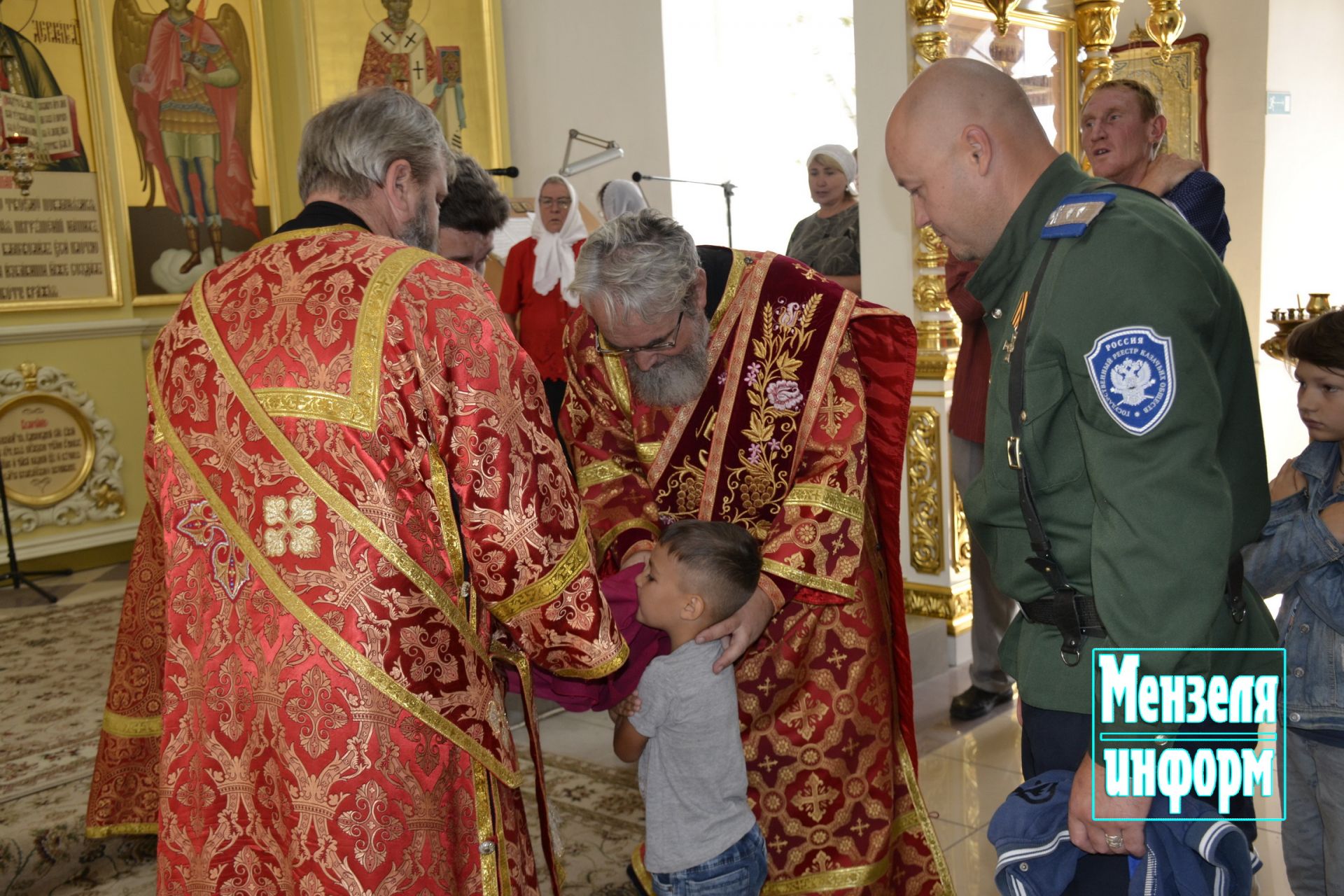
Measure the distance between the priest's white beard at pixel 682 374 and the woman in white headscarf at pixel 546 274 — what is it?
3246 millimetres

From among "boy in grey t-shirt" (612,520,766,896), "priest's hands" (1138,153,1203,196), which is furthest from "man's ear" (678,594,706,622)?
"priest's hands" (1138,153,1203,196)

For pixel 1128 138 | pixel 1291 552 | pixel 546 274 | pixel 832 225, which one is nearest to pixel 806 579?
pixel 1291 552

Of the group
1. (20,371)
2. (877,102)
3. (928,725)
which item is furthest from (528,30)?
(928,725)

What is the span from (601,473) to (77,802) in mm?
1878

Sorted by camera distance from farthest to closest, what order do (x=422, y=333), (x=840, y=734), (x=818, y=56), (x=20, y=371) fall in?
(x=818, y=56) → (x=20, y=371) → (x=840, y=734) → (x=422, y=333)

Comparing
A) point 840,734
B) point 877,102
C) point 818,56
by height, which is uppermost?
point 818,56

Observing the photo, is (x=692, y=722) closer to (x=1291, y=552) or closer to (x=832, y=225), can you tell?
(x=1291, y=552)

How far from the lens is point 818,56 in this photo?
7.88 metres

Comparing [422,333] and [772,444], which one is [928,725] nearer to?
[772,444]

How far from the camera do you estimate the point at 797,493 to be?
91.0 inches

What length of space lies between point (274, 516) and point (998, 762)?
265 cm

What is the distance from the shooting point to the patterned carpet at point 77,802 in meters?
2.97

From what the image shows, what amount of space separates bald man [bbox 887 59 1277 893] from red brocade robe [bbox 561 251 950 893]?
0.77 m

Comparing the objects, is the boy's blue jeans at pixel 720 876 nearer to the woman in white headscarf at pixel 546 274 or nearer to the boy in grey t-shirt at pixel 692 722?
the boy in grey t-shirt at pixel 692 722
